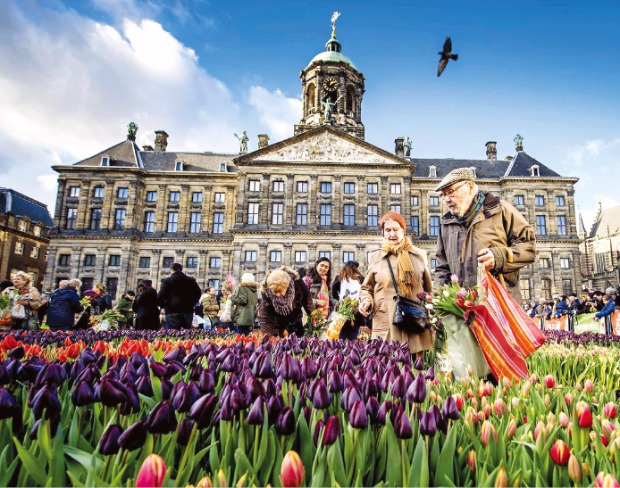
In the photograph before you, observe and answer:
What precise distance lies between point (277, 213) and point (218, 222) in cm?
702

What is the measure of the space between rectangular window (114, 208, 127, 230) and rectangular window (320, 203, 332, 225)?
19641mm

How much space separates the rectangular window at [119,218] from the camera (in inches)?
1610

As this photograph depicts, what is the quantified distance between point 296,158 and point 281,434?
129ft

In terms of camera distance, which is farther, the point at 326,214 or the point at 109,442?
the point at 326,214

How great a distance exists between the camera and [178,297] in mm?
9672

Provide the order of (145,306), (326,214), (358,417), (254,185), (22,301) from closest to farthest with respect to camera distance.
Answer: (358,417) < (22,301) < (145,306) < (326,214) < (254,185)

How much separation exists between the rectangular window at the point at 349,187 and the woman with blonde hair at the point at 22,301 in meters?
32.6

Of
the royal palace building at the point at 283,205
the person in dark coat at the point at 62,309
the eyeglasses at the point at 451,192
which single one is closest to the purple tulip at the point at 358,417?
the eyeglasses at the point at 451,192

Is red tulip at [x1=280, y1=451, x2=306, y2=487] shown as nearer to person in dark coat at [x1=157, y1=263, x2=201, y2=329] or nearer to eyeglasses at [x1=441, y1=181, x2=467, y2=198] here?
eyeglasses at [x1=441, y1=181, x2=467, y2=198]

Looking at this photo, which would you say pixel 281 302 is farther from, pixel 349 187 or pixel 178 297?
pixel 349 187

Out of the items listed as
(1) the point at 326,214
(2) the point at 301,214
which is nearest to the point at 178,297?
(2) the point at 301,214

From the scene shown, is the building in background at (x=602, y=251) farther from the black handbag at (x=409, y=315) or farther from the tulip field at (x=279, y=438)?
the tulip field at (x=279, y=438)

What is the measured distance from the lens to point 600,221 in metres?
65.7

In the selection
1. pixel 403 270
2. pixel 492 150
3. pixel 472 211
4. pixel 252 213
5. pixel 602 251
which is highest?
pixel 492 150
